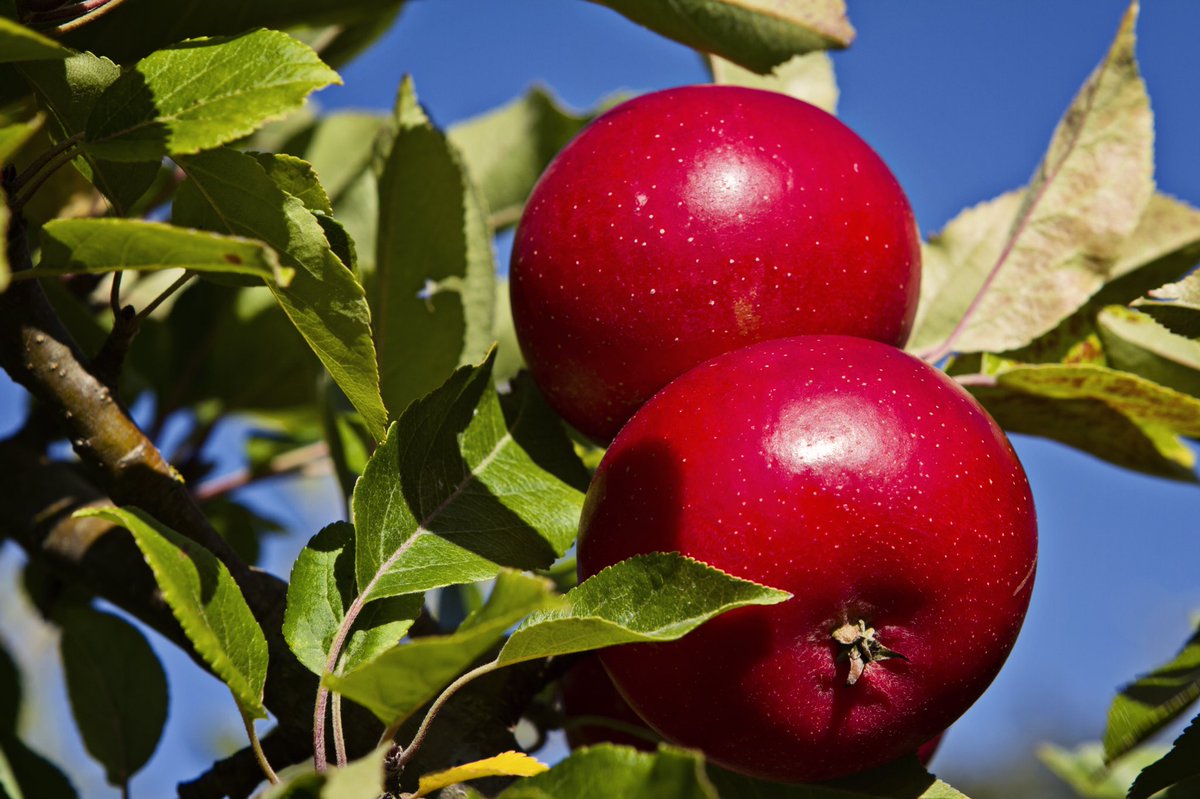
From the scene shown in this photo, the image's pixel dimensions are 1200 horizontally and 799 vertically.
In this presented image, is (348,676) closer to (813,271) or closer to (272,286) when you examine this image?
(272,286)

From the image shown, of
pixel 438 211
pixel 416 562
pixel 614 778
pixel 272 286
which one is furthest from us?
pixel 438 211

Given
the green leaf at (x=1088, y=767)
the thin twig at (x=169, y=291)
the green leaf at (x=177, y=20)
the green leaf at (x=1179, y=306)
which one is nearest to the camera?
the thin twig at (x=169, y=291)

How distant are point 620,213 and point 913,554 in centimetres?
31

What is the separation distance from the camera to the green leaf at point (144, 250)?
0.59m

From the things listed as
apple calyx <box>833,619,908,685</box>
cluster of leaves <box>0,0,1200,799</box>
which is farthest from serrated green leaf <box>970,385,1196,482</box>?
apple calyx <box>833,619,908,685</box>

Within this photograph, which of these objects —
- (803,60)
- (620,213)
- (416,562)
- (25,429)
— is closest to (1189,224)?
(803,60)

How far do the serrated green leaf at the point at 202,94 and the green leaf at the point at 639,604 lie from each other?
1.02 feet

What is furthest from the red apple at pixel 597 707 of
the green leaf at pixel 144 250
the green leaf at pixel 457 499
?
the green leaf at pixel 144 250

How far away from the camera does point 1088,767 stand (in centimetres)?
146

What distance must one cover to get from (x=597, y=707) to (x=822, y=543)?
0.47 metres

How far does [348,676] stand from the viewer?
0.61m

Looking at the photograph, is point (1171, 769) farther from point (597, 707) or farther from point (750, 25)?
point (750, 25)

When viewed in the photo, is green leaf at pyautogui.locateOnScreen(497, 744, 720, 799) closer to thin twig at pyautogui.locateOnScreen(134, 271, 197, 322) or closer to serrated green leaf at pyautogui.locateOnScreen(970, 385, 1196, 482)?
thin twig at pyautogui.locateOnScreen(134, 271, 197, 322)

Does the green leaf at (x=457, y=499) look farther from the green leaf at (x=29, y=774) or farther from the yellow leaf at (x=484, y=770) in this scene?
the green leaf at (x=29, y=774)
